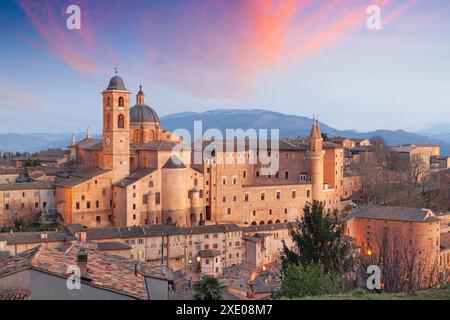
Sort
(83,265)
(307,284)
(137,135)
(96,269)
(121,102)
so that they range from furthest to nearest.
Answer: (137,135)
(121,102)
(307,284)
(96,269)
(83,265)

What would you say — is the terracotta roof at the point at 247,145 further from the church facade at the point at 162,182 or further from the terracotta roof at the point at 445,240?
the terracotta roof at the point at 445,240

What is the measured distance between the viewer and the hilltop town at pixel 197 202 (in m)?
28.2

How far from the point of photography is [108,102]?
35250mm

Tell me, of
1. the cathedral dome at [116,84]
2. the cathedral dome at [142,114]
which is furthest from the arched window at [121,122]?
the cathedral dome at [142,114]

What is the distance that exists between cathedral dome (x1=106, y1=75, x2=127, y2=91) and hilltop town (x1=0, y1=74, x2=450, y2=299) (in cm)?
8

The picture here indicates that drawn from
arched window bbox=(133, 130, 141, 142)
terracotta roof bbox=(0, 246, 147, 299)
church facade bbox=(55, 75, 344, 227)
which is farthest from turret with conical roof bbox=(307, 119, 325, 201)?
terracotta roof bbox=(0, 246, 147, 299)

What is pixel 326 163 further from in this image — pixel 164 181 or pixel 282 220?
pixel 164 181

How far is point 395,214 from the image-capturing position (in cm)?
3391

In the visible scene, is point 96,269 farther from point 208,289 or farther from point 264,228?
point 264,228

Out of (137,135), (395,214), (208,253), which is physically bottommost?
(208,253)

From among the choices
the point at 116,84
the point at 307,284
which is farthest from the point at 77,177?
the point at 307,284

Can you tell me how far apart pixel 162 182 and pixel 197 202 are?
295 cm

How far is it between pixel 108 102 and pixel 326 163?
61.1 feet

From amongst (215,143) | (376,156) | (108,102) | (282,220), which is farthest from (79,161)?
(376,156)
